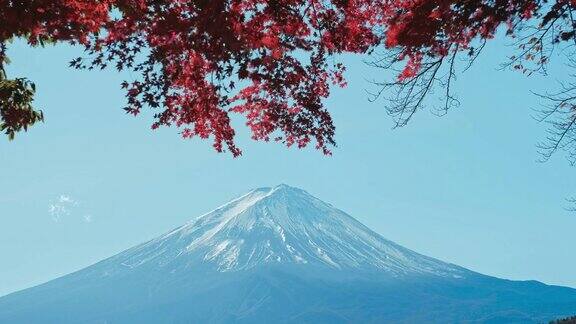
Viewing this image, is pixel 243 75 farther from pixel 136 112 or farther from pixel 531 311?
pixel 531 311

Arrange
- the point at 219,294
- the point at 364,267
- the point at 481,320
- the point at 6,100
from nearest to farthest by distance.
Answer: the point at 6,100 < the point at 481,320 < the point at 219,294 < the point at 364,267

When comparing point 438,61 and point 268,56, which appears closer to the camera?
point 268,56

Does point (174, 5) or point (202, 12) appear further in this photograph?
point (174, 5)

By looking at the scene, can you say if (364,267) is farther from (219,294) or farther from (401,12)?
(401,12)

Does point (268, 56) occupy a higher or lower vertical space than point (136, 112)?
higher

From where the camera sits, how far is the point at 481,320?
517ft

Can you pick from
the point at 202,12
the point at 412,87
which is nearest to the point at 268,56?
the point at 202,12

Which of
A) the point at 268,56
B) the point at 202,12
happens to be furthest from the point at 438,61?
the point at 202,12

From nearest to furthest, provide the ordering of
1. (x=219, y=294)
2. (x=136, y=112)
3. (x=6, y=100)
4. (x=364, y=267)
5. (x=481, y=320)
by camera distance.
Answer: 1. (x=136, y=112)
2. (x=6, y=100)
3. (x=481, y=320)
4. (x=219, y=294)
5. (x=364, y=267)

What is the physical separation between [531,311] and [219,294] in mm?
83087

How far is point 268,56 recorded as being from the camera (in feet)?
24.4

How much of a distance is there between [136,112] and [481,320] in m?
162

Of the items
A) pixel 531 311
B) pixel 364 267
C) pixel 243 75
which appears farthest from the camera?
pixel 364 267

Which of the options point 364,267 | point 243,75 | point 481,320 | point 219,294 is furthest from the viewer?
point 364,267
